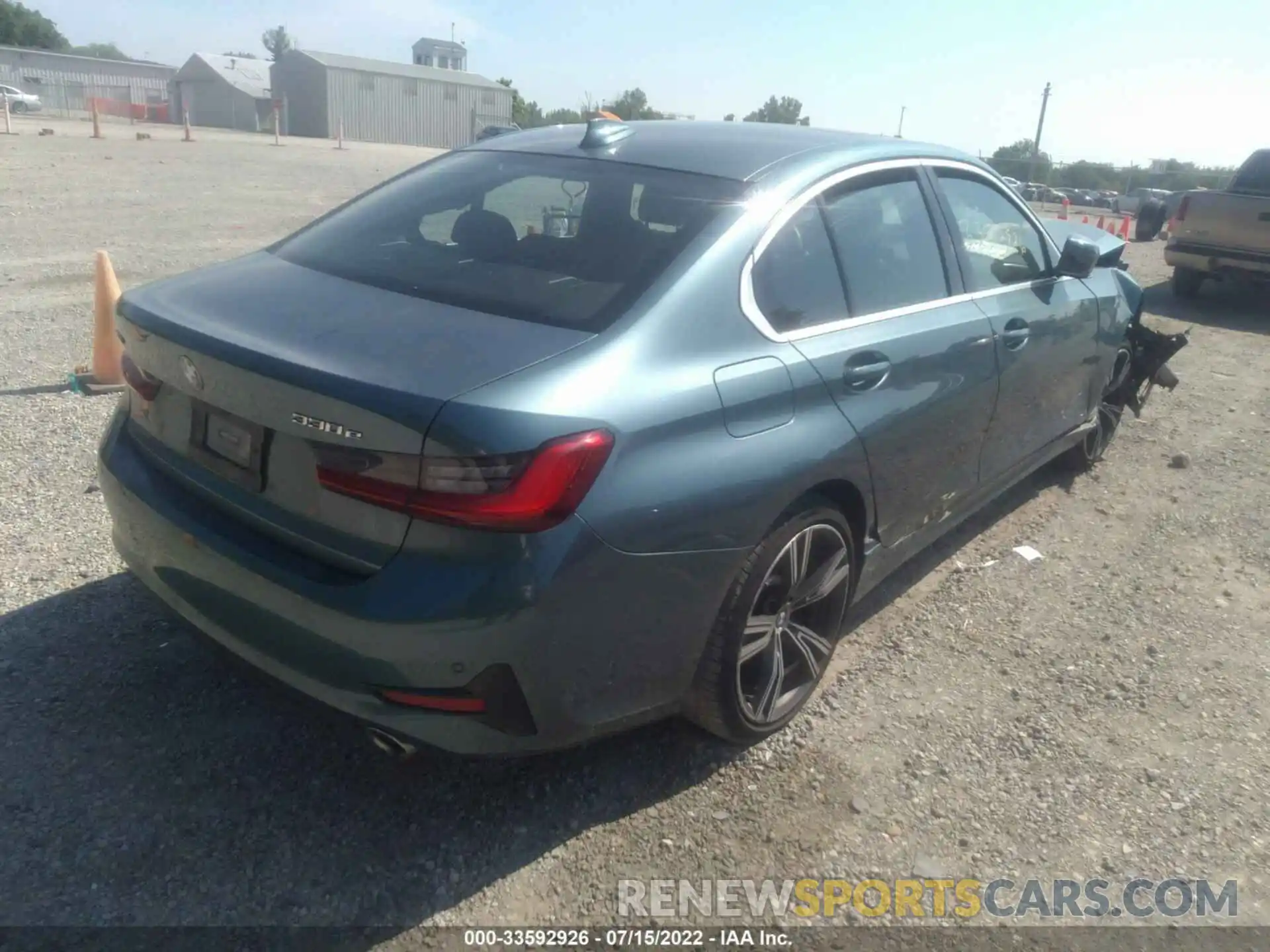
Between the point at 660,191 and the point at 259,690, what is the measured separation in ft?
6.38

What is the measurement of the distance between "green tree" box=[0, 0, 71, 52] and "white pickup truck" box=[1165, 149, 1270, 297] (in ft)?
300

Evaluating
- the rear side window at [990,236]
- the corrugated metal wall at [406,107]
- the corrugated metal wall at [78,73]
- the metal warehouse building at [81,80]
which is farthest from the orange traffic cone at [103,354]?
the corrugated metal wall at [78,73]

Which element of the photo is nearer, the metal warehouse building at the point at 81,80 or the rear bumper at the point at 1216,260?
the rear bumper at the point at 1216,260

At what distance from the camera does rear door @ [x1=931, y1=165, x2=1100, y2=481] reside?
12.8ft

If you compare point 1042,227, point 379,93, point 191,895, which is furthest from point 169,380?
point 379,93

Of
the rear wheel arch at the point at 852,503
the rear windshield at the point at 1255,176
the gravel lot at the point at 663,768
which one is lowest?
the gravel lot at the point at 663,768

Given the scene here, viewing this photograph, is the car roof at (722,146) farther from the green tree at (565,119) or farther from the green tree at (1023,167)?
the green tree at (1023,167)

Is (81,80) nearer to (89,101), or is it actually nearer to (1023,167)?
(89,101)

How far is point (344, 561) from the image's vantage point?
230 cm

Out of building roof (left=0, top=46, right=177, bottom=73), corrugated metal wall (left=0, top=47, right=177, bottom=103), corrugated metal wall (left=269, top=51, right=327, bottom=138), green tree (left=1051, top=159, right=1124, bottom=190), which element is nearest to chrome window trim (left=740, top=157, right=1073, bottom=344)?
green tree (left=1051, top=159, right=1124, bottom=190)

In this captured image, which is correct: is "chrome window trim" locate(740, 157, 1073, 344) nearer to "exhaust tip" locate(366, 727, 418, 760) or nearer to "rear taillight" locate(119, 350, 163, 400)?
"exhaust tip" locate(366, 727, 418, 760)

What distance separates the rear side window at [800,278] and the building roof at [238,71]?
2467 inches

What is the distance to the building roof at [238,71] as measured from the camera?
60500 millimetres

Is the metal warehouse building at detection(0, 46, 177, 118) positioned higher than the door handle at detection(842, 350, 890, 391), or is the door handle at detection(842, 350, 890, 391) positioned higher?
the metal warehouse building at detection(0, 46, 177, 118)
